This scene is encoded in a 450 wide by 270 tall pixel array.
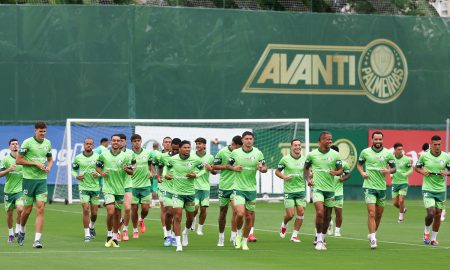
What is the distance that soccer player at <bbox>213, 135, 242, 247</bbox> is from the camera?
2603 cm

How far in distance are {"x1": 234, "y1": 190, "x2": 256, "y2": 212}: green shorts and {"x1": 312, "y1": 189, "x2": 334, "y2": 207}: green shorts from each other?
4.37 ft

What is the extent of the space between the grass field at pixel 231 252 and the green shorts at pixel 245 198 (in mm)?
919

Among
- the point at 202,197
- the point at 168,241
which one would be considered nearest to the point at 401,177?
the point at 202,197

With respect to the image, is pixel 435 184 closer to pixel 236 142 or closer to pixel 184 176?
pixel 236 142

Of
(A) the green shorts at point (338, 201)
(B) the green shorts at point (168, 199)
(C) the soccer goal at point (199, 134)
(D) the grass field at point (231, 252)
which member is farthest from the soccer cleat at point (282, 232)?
(C) the soccer goal at point (199, 134)

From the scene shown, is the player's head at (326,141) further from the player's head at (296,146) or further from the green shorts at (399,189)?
the green shorts at (399,189)

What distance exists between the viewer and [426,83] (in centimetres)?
5231

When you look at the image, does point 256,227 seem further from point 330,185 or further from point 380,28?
point 380,28

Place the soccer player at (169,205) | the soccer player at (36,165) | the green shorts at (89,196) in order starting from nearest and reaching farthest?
the soccer player at (36,165) < the soccer player at (169,205) < the green shorts at (89,196)

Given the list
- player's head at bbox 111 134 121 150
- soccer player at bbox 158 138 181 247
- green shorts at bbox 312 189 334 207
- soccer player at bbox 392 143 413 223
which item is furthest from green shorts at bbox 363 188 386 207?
soccer player at bbox 392 143 413 223

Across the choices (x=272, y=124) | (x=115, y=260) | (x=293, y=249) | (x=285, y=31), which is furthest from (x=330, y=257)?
(x=285, y=31)

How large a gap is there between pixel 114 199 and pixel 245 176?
9.74 ft

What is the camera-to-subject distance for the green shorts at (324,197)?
83.2 ft

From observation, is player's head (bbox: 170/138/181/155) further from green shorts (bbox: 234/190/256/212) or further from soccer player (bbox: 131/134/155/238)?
green shorts (bbox: 234/190/256/212)
